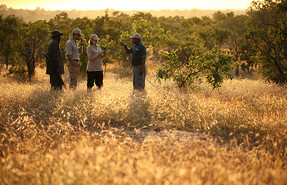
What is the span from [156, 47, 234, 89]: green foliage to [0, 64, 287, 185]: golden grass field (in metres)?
0.57

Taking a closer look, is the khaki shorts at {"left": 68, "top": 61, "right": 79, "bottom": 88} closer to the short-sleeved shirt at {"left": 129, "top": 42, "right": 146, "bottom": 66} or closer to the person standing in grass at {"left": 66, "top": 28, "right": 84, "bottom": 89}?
the person standing in grass at {"left": 66, "top": 28, "right": 84, "bottom": 89}

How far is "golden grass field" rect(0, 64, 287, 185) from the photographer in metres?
1.98

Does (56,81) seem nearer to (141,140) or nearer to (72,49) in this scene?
(72,49)

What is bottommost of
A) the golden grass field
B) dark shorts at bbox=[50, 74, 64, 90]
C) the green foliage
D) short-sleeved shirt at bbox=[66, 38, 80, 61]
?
the golden grass field

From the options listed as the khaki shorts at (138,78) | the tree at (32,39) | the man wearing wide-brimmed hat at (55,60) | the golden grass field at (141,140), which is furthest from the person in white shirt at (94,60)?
the tree at (32,39)

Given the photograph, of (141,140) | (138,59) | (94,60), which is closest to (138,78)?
(138,59)

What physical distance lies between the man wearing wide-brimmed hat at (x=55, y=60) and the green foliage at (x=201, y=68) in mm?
2954

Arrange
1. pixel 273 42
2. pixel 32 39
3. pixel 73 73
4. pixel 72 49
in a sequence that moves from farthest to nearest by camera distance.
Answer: pixel 32 39
pixel 273 42
pixel 73 73
pixel 72 49

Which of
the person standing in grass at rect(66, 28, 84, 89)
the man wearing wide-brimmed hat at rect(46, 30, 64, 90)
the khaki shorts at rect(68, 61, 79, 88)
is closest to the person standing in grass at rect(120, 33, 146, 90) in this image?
the person standing in grass at rect(66, 28, 84, 89)

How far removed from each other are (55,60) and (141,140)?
3.82 meters

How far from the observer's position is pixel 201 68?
21.5 ft

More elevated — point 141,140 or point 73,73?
point 73,73

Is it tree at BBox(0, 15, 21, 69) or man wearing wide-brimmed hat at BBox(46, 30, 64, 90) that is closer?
man wearing wide-brimmed hat at BBox(46, 30, 64, 90)

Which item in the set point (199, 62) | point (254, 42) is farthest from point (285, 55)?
point (199, 62)
